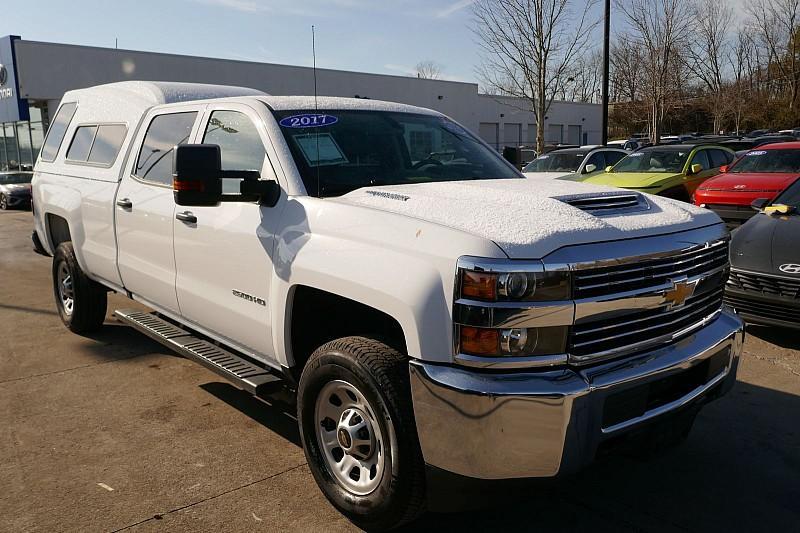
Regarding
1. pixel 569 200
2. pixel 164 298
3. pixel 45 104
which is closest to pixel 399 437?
pixel 569 200

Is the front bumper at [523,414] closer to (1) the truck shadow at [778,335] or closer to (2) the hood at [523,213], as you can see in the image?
(2) the hood at [523,213]

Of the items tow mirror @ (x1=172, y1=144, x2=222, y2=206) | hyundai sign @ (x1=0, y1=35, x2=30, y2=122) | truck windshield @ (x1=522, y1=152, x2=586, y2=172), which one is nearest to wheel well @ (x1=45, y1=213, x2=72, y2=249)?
tow mirror @ (x1=172, y1=144, x2=222, y2=206)

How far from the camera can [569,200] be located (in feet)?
10.1

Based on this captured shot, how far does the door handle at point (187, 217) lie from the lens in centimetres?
399

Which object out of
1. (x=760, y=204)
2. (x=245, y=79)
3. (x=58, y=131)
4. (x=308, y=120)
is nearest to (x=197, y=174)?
(x=308, y=120)

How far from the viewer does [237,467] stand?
370 cm

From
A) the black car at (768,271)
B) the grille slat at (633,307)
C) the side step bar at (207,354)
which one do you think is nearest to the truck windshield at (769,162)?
the black car at (768,271)

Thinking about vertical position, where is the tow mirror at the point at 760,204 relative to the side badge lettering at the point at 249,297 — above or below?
above

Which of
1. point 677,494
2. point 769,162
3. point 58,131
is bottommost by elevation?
point 677,494

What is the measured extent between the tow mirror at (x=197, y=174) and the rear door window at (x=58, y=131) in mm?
3853

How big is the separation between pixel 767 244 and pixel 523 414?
14.8ft

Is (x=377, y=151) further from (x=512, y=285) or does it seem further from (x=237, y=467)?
(x=237, y=467)

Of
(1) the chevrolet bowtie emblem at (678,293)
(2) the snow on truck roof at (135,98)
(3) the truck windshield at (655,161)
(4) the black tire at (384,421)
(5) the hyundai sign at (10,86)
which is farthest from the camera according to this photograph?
(5) the hyundai sign at (10,86)

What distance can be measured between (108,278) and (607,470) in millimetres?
3962
